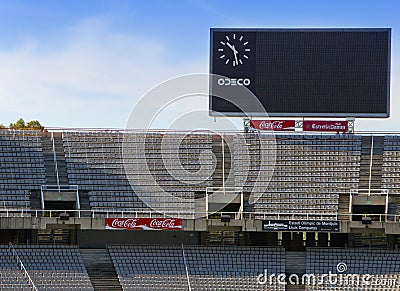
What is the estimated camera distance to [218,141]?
33.9 m

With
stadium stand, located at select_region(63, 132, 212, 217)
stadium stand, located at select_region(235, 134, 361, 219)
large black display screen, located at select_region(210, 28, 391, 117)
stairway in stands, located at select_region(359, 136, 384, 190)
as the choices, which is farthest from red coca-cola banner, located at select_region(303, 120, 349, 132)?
stadium stand, located at select_region(63, 132, 212, 217)

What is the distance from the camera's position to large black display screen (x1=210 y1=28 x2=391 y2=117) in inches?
1230

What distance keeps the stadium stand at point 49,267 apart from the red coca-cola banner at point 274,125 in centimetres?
1017

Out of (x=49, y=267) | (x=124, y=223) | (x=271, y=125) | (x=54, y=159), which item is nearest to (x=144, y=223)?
(x=124, y=223)

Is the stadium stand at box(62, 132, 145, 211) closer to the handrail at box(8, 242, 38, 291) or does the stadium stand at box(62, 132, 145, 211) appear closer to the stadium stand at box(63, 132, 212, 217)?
the stadium stand at box(63, 132, 212, 217)

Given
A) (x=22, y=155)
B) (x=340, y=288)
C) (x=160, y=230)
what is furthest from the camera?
(x=22, y=155)

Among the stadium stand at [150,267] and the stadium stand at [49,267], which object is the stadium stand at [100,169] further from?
the stadium stand at [49,267]

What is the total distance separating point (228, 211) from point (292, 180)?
11.3ft

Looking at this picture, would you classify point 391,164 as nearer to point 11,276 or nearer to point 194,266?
point 194,266

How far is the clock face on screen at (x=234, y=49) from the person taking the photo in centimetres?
3136

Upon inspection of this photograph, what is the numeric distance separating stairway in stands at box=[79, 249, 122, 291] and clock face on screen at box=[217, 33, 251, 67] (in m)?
10.4

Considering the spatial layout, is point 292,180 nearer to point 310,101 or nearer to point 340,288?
point 310,101

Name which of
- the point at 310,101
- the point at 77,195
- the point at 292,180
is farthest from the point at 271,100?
the point at 77,195

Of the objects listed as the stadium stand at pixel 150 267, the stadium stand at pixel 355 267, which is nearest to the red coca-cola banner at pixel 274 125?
the stadium stand at pixel 355 267
